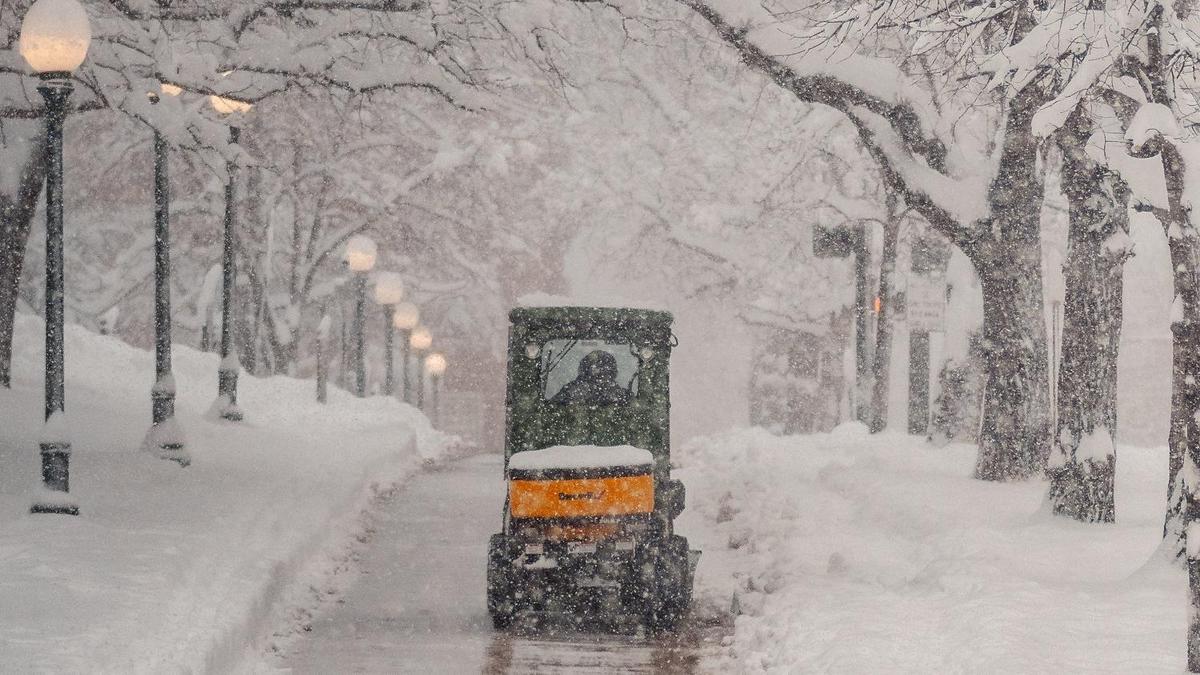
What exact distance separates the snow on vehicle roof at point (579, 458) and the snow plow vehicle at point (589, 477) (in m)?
0.01

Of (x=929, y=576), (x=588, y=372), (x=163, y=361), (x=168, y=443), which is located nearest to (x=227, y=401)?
(x=163, y=361)

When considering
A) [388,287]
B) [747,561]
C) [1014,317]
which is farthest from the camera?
[388,287]

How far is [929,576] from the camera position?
10.9 metres

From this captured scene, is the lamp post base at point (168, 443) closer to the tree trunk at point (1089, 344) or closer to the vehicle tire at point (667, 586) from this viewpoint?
the vehicle tire at point (667, 586)

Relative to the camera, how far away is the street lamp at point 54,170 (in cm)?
1271

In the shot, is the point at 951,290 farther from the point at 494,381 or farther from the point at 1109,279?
the point at 494,381

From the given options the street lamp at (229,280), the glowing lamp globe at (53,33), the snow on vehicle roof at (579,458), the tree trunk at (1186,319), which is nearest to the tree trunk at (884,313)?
the street lamp at (229,280)

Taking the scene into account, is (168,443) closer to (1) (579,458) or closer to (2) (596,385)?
(2) (596,385)

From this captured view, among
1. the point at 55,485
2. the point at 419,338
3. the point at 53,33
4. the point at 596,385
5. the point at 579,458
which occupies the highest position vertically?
the point at 53,33

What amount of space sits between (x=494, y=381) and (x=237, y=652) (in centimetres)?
5445

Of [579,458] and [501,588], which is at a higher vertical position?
[579,458]

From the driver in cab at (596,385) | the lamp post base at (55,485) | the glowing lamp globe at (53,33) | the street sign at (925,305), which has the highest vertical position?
the glowing lamp globe at (53,33)

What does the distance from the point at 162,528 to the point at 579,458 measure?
402cm

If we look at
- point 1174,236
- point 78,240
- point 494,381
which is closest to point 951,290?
point 1174,236
